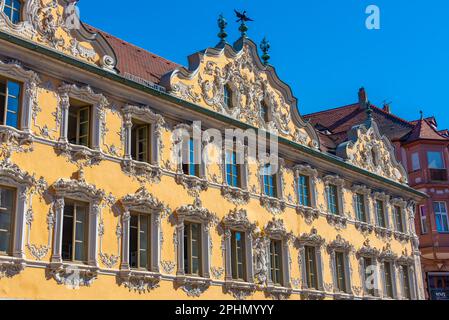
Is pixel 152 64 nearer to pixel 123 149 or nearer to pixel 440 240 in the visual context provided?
pixel 123 149

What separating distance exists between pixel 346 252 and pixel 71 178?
14.5m

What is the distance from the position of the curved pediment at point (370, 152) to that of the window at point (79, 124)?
1480cm

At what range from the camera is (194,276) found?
70.3ft

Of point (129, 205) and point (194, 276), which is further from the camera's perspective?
point (194, 276)

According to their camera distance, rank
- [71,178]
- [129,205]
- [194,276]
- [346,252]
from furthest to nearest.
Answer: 1. [346,252]
2. [194,276]
3. [129,205]
4. [71,178]

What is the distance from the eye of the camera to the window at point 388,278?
31.5m

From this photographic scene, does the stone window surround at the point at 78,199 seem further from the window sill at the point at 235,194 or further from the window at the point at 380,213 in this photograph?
the window at the point at 380,213

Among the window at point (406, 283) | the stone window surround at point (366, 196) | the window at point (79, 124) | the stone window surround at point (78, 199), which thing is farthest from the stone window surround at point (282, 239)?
the window at point (406, 283)

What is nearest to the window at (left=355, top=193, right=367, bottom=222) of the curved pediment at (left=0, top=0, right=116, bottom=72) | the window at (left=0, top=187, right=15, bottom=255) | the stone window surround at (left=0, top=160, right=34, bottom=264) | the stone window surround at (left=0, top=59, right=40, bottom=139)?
the curved pediment at (left=0, top=0, right=116, bottom=72)

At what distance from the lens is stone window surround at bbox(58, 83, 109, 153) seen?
1897cm

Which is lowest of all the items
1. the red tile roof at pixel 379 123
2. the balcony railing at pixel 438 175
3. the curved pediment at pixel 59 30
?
the curved pediment at pixel 59 30

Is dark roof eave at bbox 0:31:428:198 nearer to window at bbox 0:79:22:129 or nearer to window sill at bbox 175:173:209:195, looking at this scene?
window at bbox 0:79:22:129

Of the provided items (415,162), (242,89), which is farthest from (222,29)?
(415,162)
